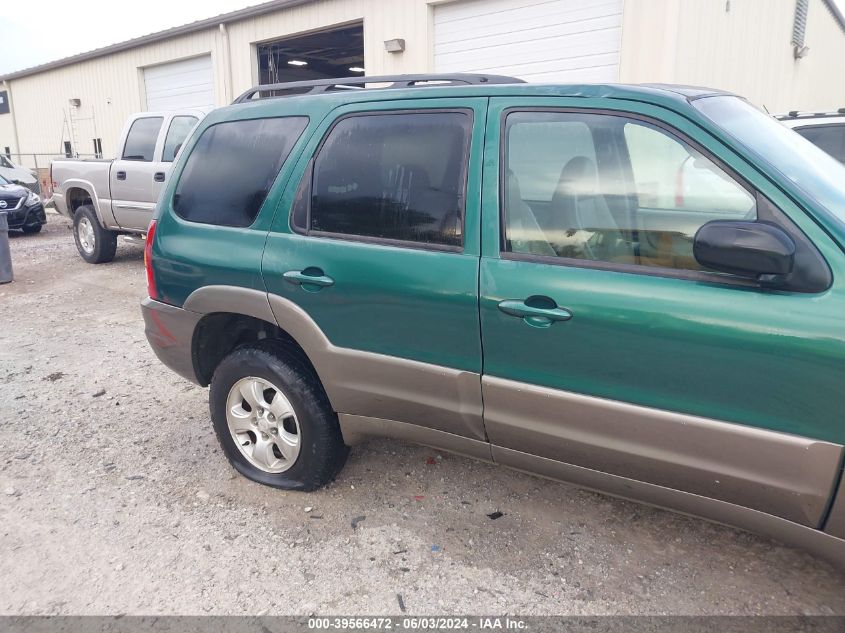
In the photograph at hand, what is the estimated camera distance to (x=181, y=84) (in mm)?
15688

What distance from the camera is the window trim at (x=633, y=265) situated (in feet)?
6.75

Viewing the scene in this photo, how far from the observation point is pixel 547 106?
2439 millimetres

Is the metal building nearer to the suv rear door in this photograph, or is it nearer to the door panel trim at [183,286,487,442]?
the suv rear door

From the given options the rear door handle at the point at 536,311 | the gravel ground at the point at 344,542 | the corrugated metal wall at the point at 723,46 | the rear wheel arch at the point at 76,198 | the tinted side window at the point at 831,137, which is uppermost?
the corrugated metal wall at the point at 723,46

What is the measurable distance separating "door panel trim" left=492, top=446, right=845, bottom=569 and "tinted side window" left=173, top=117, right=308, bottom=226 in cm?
165

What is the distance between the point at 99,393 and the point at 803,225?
4467mm

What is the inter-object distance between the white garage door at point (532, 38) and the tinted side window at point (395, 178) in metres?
6.05

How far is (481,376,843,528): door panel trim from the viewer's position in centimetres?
198

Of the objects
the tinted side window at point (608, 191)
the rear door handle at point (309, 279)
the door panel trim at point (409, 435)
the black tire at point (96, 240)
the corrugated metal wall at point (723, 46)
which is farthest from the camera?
the black tire at point (96, 240)

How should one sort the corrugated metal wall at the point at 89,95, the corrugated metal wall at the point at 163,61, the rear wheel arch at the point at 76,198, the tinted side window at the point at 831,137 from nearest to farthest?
the tinted side window at the point at 831,137 → the rear wheel arch at the point at 76,198 → the corrugated metal wall at the point at 163,61 → the corrugated metal wall at the point at 89,95

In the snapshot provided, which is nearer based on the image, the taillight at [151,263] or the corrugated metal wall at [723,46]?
the taillight at [151,263]

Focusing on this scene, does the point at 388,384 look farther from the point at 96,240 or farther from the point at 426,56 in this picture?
the point at 426,56

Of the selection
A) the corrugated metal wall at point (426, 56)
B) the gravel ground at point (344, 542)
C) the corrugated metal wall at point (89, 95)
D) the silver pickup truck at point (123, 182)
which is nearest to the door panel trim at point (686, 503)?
the gravel ground at point (344, 542)

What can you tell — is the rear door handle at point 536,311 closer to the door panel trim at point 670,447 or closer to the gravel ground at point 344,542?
the door panel trim at point 670,447
